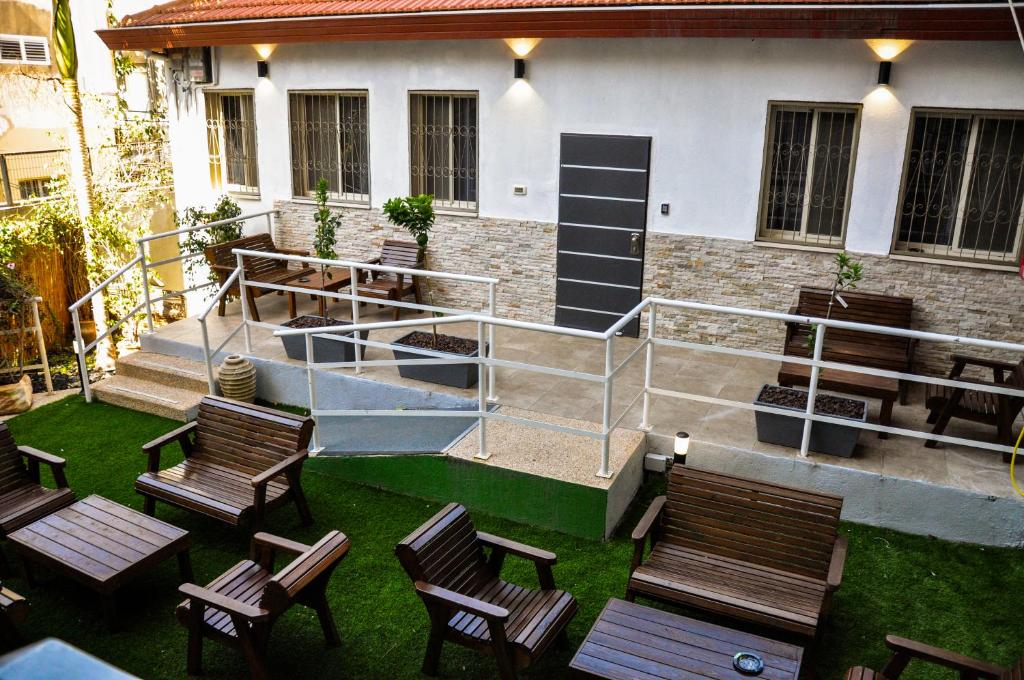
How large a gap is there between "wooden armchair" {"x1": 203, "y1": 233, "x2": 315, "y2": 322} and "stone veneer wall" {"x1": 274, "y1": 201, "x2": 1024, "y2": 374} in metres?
0.97

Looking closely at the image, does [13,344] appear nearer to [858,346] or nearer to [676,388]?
[676,388]

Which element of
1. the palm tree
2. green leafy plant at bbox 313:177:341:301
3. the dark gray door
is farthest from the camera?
the palm tree

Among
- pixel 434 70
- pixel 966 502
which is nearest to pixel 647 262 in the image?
pixel 434 70

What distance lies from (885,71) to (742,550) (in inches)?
207

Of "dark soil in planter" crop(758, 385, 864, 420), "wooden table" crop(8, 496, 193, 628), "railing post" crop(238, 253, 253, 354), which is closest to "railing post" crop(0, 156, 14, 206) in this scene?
"railing post" crop(238, 253, 253, 354)

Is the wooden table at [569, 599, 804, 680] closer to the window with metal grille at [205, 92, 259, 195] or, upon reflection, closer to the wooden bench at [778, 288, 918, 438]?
the wooden bench at [778, 288, 918, 438]

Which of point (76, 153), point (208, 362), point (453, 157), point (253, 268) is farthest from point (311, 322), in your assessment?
point (76, 153)

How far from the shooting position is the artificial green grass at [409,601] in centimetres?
530

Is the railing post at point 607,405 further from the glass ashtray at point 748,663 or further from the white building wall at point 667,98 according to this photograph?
the white building wall at point 667,98

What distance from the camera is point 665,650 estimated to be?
4.66 m

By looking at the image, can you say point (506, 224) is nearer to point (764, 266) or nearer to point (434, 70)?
point (434, 70)

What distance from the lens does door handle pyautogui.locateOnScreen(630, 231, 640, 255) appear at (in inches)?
382

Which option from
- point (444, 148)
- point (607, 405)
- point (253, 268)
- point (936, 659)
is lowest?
point (936, 659)

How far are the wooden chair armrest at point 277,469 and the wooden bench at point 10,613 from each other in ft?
5.45
